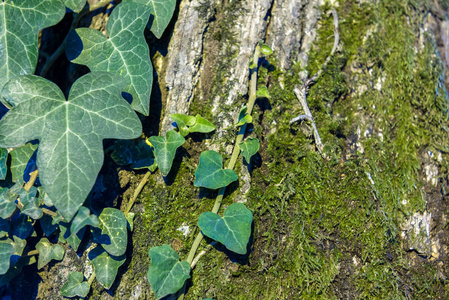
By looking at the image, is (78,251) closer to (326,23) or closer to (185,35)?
(185,35)

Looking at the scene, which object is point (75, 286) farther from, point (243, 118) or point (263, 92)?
point (263, 92)

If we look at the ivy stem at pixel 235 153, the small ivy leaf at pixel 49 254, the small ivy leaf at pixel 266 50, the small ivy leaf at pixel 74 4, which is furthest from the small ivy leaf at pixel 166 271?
the small ivy leaf at pixel 74 4

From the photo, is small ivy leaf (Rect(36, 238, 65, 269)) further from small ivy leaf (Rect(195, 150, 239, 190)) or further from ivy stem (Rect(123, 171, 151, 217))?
small ivy leaf (Rect(195, 150, 239, 190))

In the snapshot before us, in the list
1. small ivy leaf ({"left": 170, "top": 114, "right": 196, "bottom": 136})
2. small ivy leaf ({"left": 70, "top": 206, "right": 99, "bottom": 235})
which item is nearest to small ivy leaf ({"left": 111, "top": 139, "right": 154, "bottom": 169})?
small ivy leaf ({"left": 170, "top": 114, "right": 196, "bottom": 136})

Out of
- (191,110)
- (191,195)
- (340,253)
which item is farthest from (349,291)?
(191,110)

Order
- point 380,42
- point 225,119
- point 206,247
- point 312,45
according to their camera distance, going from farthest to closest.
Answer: point 380,42 → point 312,45 → point 225,119 → point 206,247
